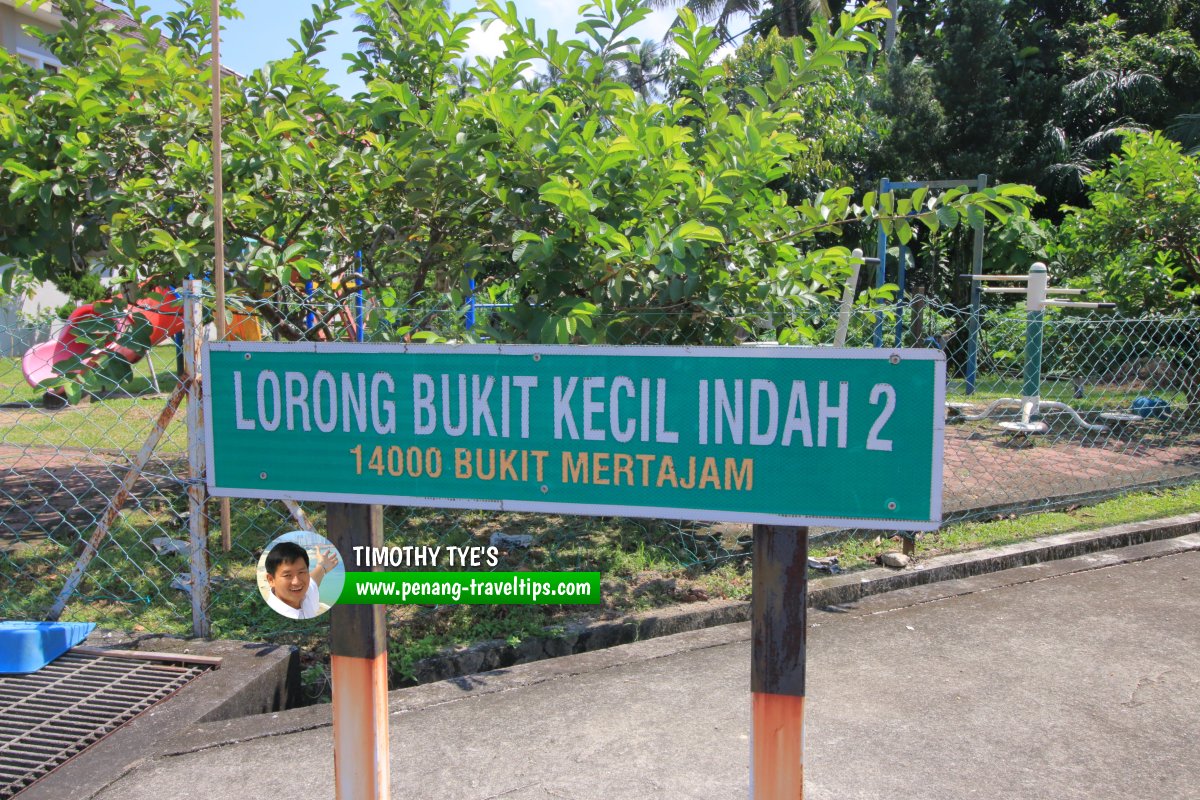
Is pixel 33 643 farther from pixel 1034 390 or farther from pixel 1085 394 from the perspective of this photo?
pixel 1085 394

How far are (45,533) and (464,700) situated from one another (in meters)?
3.04

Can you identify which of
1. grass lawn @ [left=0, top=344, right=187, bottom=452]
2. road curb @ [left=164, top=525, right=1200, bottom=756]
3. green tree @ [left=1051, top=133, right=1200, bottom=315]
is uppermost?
green tree @ [left=1051, top=133, right=1200, bottom=315]

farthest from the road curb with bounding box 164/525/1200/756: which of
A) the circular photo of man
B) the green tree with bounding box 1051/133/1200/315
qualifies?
the green tree with bounding box 1051/133/1200/315

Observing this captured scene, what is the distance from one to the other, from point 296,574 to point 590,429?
854mm

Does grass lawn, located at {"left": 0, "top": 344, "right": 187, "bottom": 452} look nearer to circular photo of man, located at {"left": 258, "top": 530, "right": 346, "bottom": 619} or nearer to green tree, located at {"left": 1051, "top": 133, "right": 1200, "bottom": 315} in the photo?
circular photo of man, located at {"left": 258, "top": 530, "right": 346, "bottom": 619}

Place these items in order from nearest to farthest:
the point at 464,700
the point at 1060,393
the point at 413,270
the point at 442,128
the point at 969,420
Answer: the point at 464,700 → the point at 442,128 → the point at 413,270 → the point at 969,420 → the point at 1060,393

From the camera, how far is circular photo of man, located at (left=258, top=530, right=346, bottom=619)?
2088 millimetres

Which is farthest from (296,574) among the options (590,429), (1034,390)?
(1034,390)

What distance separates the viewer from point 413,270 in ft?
17.8

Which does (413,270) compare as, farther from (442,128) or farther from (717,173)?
(717,173)

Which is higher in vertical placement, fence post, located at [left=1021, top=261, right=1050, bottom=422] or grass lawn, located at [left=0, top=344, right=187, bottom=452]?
fence post, located at [left=1021, top=261, right=1050, bottom=422]

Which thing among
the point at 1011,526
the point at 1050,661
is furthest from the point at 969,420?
the point at 1050,661

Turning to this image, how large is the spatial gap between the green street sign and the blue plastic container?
2.10 metres

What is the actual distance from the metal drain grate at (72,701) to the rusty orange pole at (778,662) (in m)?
2.20
